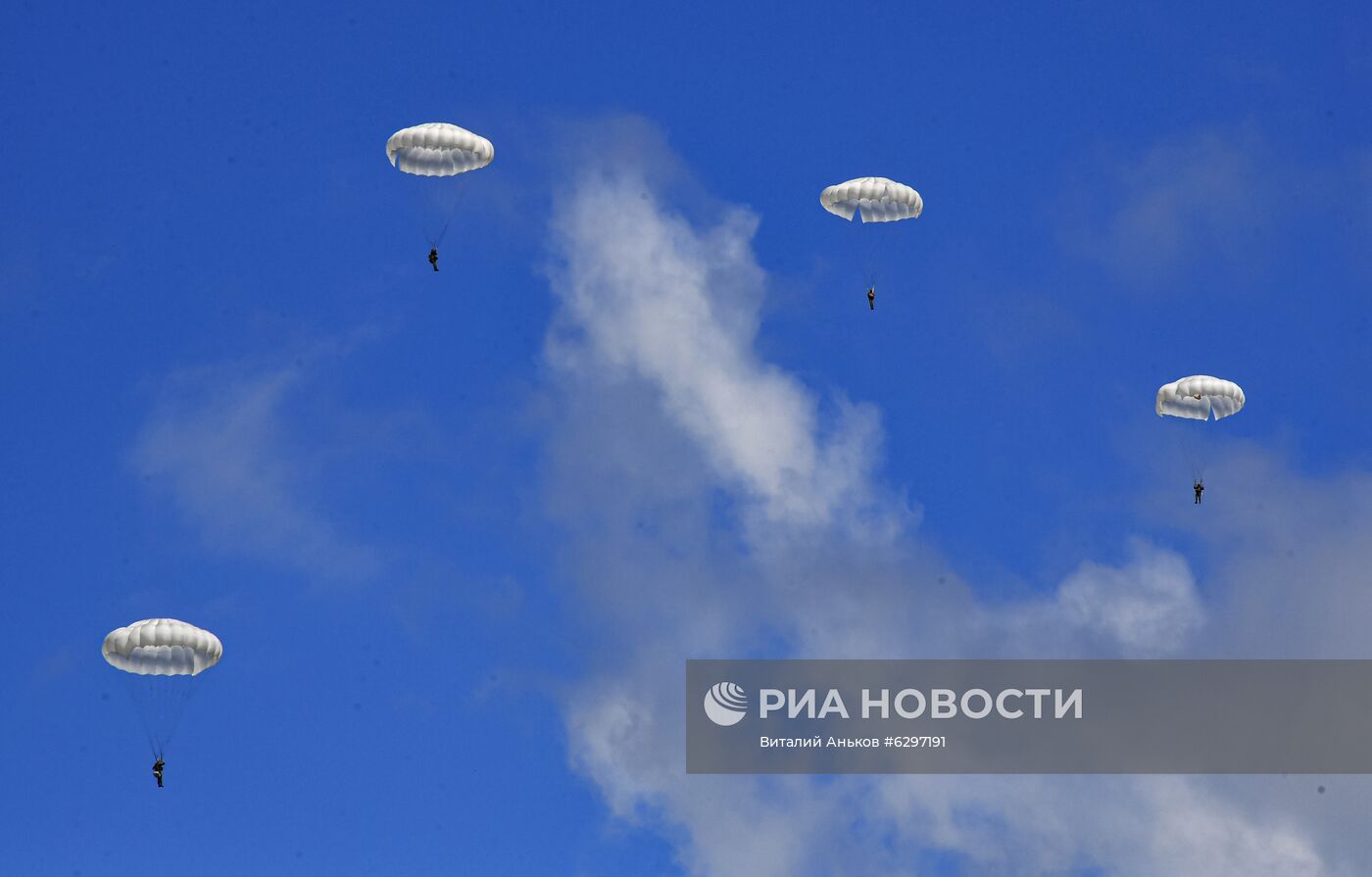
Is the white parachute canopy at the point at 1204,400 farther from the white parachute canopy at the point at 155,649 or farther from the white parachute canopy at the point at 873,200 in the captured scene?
the white parachute canopy at the point at 155,649

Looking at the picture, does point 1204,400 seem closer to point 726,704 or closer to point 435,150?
point 726,704

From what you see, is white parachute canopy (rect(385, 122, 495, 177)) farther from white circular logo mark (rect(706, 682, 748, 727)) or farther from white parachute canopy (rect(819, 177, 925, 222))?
white circular logo mark (rect(706, 682, 748, 727))

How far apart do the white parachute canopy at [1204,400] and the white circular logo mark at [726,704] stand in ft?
99.3

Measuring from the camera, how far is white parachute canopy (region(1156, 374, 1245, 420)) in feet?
528

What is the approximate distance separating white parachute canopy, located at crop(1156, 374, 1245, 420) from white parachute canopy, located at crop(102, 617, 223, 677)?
2317 inches

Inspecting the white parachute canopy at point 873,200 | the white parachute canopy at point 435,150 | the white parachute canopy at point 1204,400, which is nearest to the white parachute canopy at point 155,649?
the white parachute canopy at point 435,150

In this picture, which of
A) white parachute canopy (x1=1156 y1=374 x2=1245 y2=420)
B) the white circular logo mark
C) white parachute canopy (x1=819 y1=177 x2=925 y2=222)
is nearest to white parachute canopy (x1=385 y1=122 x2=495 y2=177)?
white parachute canopy (x1=819 y1=177 x2=925 y2=222)

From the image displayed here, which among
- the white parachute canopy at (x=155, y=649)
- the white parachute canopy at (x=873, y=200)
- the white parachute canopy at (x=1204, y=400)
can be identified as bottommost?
the white parachute canopy at (x=155, y=649)

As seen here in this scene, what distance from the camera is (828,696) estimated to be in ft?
504

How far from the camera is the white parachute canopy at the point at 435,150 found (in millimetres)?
150875

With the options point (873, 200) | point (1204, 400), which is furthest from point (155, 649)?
point (1204, 400)

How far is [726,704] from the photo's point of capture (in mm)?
158625

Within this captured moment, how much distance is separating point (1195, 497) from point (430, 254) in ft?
155

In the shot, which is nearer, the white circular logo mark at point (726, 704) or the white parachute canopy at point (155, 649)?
the white parachute canopy at point (155, 649)
